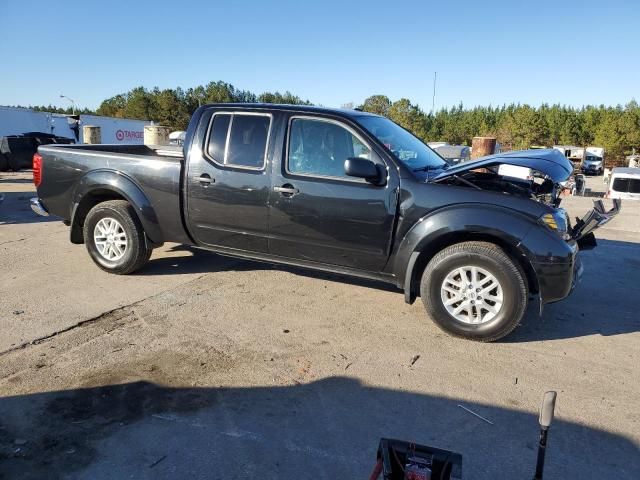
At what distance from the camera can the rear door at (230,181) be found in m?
4.91

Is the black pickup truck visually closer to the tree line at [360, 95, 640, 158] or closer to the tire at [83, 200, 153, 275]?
the tire at [83, 200, 153, 275]

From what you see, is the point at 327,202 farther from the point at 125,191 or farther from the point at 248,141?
the point at 125,191

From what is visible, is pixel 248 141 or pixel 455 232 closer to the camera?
pixel 455 232

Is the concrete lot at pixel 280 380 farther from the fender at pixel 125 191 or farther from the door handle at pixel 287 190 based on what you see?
the door handle at pixel 287 190

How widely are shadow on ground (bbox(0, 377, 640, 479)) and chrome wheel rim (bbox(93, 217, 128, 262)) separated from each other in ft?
8.60

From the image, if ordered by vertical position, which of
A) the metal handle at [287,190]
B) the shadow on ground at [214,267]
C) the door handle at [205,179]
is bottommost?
the shadow on ground at [214,267]

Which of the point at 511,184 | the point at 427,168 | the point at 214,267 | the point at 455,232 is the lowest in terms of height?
the point at 214,267

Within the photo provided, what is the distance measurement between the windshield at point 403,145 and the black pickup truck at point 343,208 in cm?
2

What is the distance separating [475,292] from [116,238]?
3.91m

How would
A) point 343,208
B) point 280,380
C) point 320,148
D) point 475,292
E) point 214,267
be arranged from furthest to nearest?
1. point 214,267
2. point 320,148
3. point 343,208
4. point 475,292
5. point 280,380

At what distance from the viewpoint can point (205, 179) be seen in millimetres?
5078

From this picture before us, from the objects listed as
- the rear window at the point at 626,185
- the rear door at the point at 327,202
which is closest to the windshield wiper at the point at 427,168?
the rear door at the point at 327,202

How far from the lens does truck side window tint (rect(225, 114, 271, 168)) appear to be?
494 centimetres

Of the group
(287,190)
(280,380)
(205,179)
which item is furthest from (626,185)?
(280,380)
